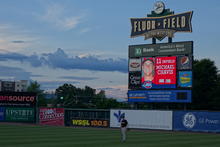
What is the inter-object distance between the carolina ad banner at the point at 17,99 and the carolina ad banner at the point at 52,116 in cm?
584

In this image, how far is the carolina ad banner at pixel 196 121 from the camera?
38.5 m

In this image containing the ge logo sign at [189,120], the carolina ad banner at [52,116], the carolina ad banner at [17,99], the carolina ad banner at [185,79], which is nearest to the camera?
the ge logo sign at [189,120]

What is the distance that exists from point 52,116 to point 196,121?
18288 mm

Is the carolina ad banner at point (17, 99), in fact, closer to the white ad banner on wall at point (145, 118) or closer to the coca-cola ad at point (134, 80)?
the white ad banner on wall at point (145, 118)

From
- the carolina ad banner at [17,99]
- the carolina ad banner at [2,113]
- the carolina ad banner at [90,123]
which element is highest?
the carolina ad banner at [17,99]

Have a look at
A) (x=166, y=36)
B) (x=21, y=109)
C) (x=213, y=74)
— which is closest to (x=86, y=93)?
(x=213, y=74)

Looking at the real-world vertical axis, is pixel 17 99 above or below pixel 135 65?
below

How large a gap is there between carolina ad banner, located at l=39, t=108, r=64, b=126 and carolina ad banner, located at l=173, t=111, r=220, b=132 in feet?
48.1

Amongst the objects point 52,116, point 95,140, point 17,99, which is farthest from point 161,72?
point 17,99

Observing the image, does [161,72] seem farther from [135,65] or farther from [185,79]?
[135,65]

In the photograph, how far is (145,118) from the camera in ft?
143

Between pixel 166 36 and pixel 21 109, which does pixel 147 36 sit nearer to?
pixel 166 36

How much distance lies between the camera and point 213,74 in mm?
74688

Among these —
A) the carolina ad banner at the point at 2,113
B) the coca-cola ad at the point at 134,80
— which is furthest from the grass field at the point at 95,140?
the carolina ad banner at the point at 2,113
